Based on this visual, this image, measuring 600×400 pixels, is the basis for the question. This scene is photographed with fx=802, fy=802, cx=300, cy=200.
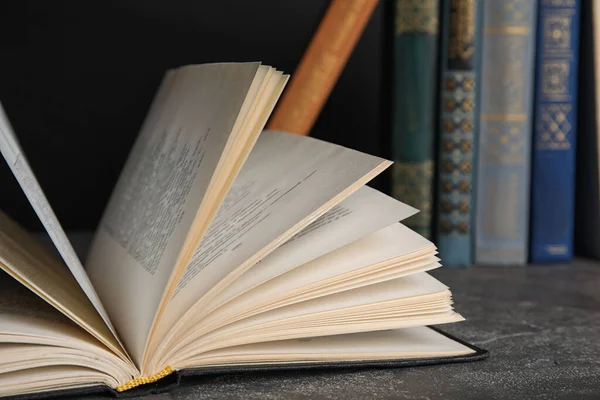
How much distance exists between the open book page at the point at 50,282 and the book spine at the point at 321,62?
1.02 feet

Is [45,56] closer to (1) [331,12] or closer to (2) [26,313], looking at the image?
(1) [331,12]

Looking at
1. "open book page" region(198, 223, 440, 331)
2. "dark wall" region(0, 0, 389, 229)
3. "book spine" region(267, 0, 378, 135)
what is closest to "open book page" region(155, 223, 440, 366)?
"open book page" region(198, 223, 440, 331)

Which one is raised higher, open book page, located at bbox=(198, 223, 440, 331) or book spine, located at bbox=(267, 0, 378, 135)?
book spine, located at bbox=(267, 0, 378, 135)

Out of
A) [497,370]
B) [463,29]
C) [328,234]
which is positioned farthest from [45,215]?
[463,29]

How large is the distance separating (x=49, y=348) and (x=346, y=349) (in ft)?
0.62

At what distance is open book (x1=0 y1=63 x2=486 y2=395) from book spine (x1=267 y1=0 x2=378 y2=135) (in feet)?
0.79

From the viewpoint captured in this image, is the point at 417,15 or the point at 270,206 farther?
the point at 417,15

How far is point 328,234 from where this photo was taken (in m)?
0.54

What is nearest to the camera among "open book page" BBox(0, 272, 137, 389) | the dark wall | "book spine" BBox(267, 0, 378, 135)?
"open book page" BBox(0, 272, 137, 389)

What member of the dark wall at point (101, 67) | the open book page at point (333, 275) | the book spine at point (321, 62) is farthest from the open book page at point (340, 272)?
the dark wall at point (101, 67)

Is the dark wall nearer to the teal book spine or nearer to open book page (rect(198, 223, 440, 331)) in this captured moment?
the teal book spine

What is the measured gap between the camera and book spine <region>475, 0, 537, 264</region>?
0.87 m

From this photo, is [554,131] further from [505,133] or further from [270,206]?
[270,206]

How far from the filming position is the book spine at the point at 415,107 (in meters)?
0.88
